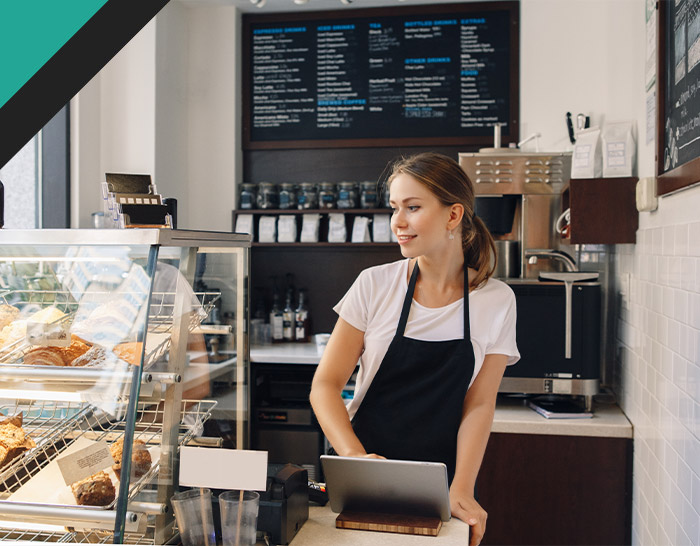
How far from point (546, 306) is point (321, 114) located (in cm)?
188

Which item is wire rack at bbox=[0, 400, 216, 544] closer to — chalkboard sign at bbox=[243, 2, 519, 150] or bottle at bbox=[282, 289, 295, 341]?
bottle at bbox=[282, 289, 295, 341]

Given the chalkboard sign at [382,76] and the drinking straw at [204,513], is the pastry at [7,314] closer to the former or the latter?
the drinking straw at [204,513]

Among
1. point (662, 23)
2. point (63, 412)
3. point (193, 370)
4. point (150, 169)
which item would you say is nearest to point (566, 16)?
point (662, 23)

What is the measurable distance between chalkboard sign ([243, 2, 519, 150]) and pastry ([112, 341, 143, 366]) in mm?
2778

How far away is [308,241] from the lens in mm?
3848

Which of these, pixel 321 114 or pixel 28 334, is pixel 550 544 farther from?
pixel 321 114

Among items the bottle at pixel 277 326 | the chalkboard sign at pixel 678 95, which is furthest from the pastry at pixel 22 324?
the bottle at pixel 277 326

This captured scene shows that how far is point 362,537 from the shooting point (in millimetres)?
1380

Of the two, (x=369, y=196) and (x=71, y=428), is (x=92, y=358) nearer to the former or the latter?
(x=71, y=428)

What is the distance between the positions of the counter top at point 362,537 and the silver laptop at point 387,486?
39 mm

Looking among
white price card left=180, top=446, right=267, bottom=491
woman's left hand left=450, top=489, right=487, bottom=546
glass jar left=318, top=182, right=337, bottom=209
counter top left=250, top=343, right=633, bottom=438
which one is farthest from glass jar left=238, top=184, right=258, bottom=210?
white price card left=180, top=446, right=267, bottom=491

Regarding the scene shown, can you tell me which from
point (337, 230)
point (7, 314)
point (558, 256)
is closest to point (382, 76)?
point (337, 230)

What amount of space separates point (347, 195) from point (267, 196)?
46 cm

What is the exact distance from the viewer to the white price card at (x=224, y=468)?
1.24 m
